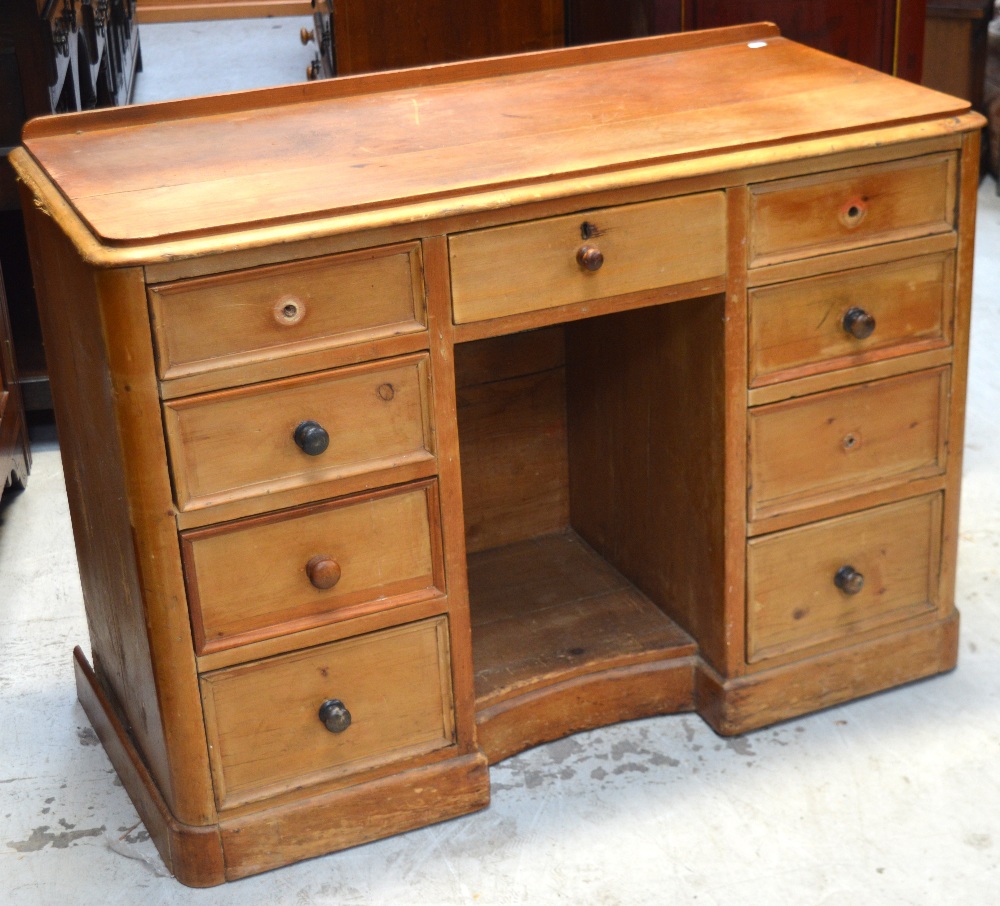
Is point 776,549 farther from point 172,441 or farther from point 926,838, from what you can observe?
point 172,441

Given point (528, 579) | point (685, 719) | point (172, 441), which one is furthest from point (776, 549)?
point (172, 441)

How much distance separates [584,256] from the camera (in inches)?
77.0

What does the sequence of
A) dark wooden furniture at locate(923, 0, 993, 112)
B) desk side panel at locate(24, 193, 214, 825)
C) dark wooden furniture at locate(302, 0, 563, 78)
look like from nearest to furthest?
1. desk side panel at locate(24, 193, 214, 825)
2. dark wooden furniture at locate(302, 0, 563, 78)
3. dark wooden furniture at locate(923, 0, 993, 112)

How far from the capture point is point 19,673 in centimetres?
260

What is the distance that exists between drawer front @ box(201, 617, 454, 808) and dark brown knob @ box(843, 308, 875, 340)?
2.39 ft

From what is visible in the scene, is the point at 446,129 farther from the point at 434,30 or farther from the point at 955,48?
the point at 955,48

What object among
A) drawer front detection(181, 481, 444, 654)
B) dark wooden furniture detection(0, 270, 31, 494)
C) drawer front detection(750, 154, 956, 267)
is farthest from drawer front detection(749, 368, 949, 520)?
dark wooden furniture detection(0, 270, 31, 494)

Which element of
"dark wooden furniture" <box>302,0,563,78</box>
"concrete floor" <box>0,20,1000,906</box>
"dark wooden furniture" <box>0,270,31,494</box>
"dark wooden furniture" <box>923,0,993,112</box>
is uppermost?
"dark wooden furniture" <box>302,0,563,78</box>

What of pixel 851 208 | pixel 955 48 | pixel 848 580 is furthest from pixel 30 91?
pixel 955 48

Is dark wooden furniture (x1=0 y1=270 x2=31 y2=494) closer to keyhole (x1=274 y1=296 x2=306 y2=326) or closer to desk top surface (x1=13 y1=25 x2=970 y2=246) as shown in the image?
desk top surface (x1=13 y1=25 x2=970 y2=246)

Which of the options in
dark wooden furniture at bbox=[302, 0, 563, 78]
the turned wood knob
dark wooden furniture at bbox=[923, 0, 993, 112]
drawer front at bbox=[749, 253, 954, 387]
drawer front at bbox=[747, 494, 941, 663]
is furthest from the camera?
dark wooden furniture at bbox=[923, 0, 993, 112]

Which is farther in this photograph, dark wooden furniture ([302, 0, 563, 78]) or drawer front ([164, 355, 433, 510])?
dark wooden furniture ([302, 0, 563, 78])

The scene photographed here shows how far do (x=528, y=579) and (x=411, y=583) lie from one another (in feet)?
1.94

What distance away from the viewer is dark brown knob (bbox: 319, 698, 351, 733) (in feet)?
6.72
